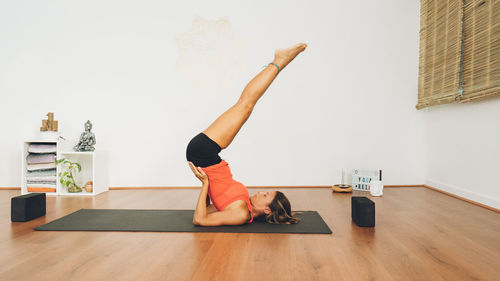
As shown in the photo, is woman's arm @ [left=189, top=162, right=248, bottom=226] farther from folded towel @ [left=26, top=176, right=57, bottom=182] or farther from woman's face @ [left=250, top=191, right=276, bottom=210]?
folded towel @ [left=26, top=176, right=57, bottom=182]

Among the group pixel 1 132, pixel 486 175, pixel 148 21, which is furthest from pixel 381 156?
pixel 1 132

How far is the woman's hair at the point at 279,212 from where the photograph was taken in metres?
2.25

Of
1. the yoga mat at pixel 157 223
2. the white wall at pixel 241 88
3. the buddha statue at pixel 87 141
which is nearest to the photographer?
the yoga mat at pixel 157 223

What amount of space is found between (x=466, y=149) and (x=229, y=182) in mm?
2537

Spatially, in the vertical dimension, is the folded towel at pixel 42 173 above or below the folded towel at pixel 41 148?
below

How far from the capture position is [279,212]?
2.26 metres

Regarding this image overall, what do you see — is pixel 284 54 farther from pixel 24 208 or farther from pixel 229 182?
pixel 24 208

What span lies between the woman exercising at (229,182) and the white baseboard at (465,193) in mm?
1854

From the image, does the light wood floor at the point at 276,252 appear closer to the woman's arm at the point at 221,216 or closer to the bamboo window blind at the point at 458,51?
the woman's arm at the point at 221,216

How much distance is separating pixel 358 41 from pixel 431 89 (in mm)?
1067

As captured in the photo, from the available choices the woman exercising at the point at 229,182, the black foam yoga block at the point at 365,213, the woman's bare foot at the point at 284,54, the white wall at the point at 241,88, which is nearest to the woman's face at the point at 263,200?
the woman exercising at the point at 229,182

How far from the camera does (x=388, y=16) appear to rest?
396cm

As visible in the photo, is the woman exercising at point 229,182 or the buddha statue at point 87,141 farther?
the buddha statue at point 87,141

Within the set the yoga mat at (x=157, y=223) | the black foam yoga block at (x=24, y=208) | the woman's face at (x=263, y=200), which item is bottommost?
the yoga mat at (x=157, y=223)
